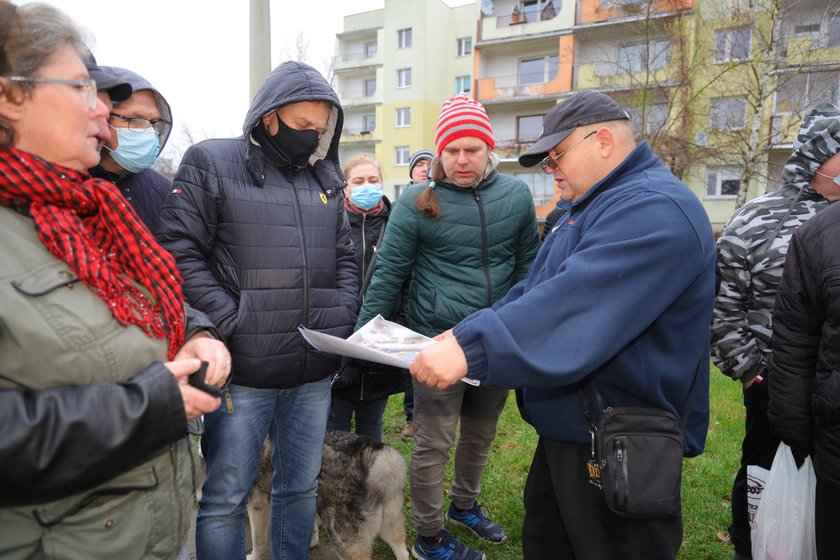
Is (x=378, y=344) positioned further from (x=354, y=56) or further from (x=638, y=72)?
(x=354, y=56)

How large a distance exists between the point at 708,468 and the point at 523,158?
3553mm

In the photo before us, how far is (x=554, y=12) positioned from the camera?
24.7 metres

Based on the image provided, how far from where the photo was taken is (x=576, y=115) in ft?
6.84

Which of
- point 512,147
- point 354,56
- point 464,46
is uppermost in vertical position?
point 354,56

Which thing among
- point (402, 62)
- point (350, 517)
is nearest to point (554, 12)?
point (402, 62)

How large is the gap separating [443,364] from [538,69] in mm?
27359

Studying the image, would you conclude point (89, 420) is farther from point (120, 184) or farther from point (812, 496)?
point (812, 496)

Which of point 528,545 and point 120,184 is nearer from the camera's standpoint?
point 528,545

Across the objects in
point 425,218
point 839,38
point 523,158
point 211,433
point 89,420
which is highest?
Result: point 839,38

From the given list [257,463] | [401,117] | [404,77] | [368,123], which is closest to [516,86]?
[401,117]

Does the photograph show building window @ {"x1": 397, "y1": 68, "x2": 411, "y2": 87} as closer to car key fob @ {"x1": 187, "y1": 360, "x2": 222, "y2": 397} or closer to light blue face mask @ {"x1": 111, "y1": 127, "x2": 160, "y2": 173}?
light blue face mask @ {"x1": 111, "y1": 127, "x2": 160, "y2": 173}

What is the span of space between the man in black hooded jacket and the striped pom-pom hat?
776mm

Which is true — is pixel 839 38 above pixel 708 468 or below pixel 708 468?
above

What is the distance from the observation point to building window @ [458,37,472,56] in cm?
3130
